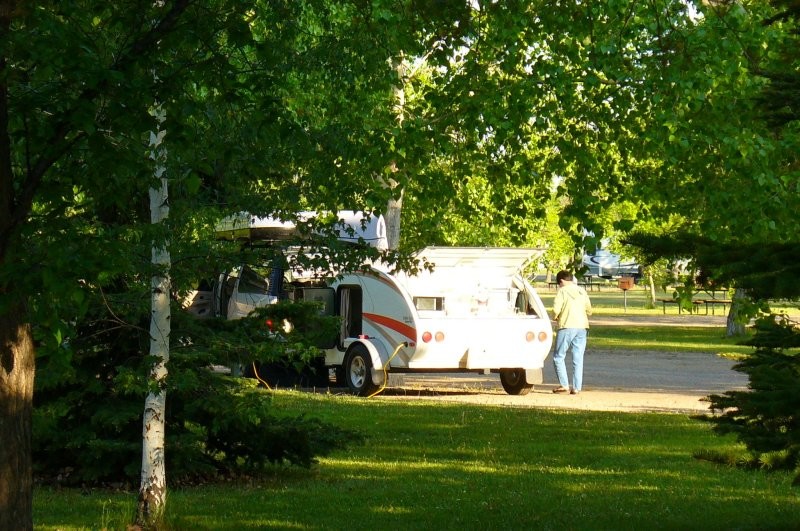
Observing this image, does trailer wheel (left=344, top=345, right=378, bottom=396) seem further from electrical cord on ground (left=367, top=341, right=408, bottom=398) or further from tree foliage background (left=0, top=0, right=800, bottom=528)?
tree foliage background (left=0, top=0, right=800, bottom=528)

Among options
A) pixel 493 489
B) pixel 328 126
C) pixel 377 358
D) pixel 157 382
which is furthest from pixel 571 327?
pixel 157 382

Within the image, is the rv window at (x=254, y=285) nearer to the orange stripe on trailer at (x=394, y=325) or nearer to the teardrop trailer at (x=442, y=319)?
the teardrop trailer at (x=442, y=319)

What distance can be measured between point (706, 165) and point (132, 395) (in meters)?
7.42

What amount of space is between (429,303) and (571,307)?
2.17m

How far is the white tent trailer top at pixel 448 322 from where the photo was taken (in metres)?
20.2

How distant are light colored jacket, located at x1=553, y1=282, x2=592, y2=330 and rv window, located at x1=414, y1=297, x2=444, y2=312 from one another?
176cm

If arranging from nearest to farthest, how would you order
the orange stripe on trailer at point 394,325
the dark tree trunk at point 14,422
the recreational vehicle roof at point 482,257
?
1. the dark tree trunk at point 14,422
2. the orange stripe on trailer at point 394,325
3. the recreational vehicle roof at point 482,257

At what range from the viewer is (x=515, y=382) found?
21125mm

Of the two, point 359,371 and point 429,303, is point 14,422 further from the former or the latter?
point 429,303

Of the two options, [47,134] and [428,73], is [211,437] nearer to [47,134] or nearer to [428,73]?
[47,134]

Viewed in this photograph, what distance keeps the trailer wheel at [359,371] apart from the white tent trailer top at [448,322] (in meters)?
0.01

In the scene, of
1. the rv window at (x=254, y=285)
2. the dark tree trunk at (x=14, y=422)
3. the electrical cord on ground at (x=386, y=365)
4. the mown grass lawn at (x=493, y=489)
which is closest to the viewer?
the dark tree trunk at (x=14, y=422)

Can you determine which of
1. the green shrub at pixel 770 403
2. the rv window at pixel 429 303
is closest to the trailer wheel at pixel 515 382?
the rv window at pixel 429 303

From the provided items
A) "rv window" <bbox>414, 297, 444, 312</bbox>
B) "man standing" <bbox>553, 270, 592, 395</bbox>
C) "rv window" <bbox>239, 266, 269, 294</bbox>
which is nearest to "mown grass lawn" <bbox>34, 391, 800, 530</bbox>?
"man standing" <bbox>553, 270, 592, 395</bbox>
